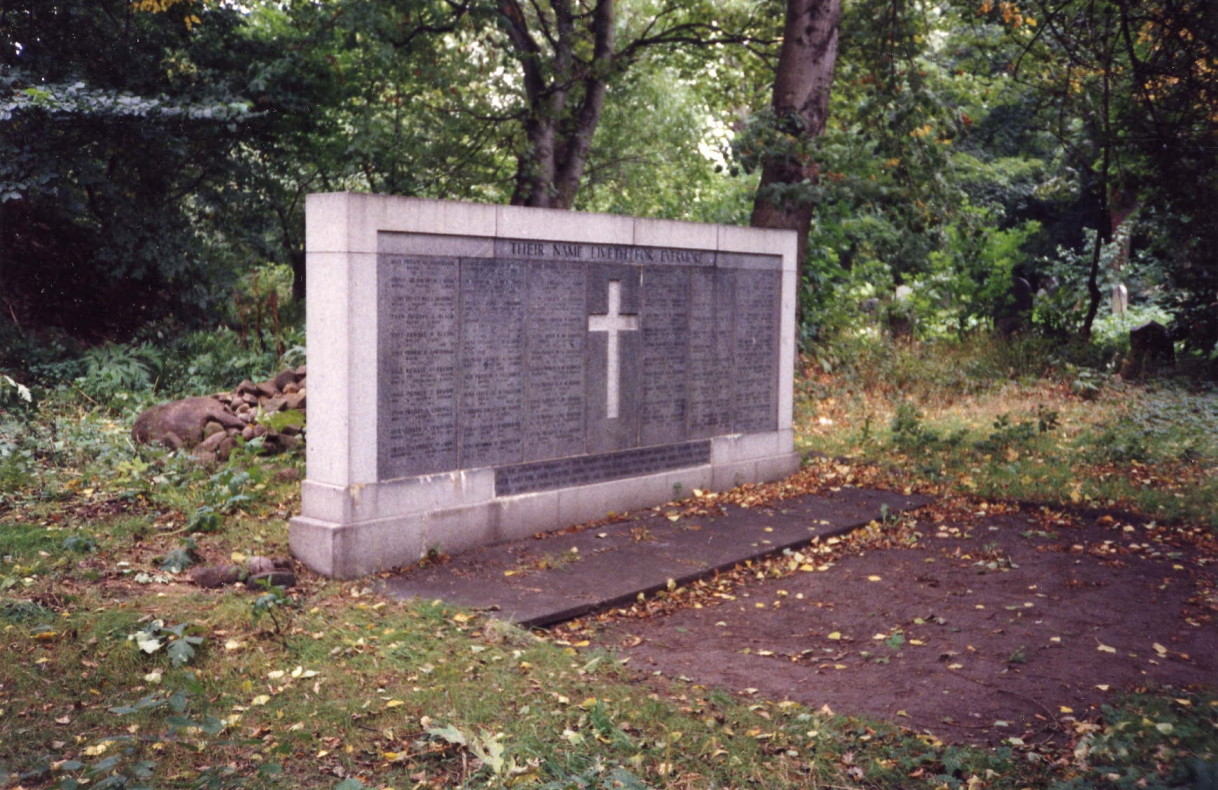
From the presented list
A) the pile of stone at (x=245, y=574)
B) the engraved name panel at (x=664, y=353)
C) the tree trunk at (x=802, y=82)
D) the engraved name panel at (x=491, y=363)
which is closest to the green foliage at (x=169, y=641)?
the pile of stone at (x=245, y=574)

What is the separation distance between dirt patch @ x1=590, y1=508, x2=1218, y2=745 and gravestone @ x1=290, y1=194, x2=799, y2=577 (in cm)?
170

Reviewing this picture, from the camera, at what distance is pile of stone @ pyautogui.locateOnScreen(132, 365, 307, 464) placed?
31.7 feet

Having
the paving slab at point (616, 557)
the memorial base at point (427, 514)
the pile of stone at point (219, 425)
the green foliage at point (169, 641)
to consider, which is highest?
the pile of stone at point (219, 425)

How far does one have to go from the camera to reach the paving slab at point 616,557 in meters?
6.58

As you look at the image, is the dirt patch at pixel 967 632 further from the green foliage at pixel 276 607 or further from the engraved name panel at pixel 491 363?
Result: the engraved name panel at pixel 491 363

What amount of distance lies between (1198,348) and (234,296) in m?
13.1

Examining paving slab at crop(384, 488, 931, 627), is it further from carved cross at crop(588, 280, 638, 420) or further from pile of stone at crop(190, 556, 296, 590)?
carved cross at crop(588, 280, 638, 420)

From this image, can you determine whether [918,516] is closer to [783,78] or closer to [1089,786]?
[1089,786]

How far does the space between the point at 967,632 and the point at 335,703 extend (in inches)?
140

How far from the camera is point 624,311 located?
892cm

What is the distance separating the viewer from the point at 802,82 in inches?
538

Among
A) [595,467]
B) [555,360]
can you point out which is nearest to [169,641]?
[555,360]

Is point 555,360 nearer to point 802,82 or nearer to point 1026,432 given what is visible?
point 1026,432

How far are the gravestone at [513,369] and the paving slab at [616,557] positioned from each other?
11.5 inches
